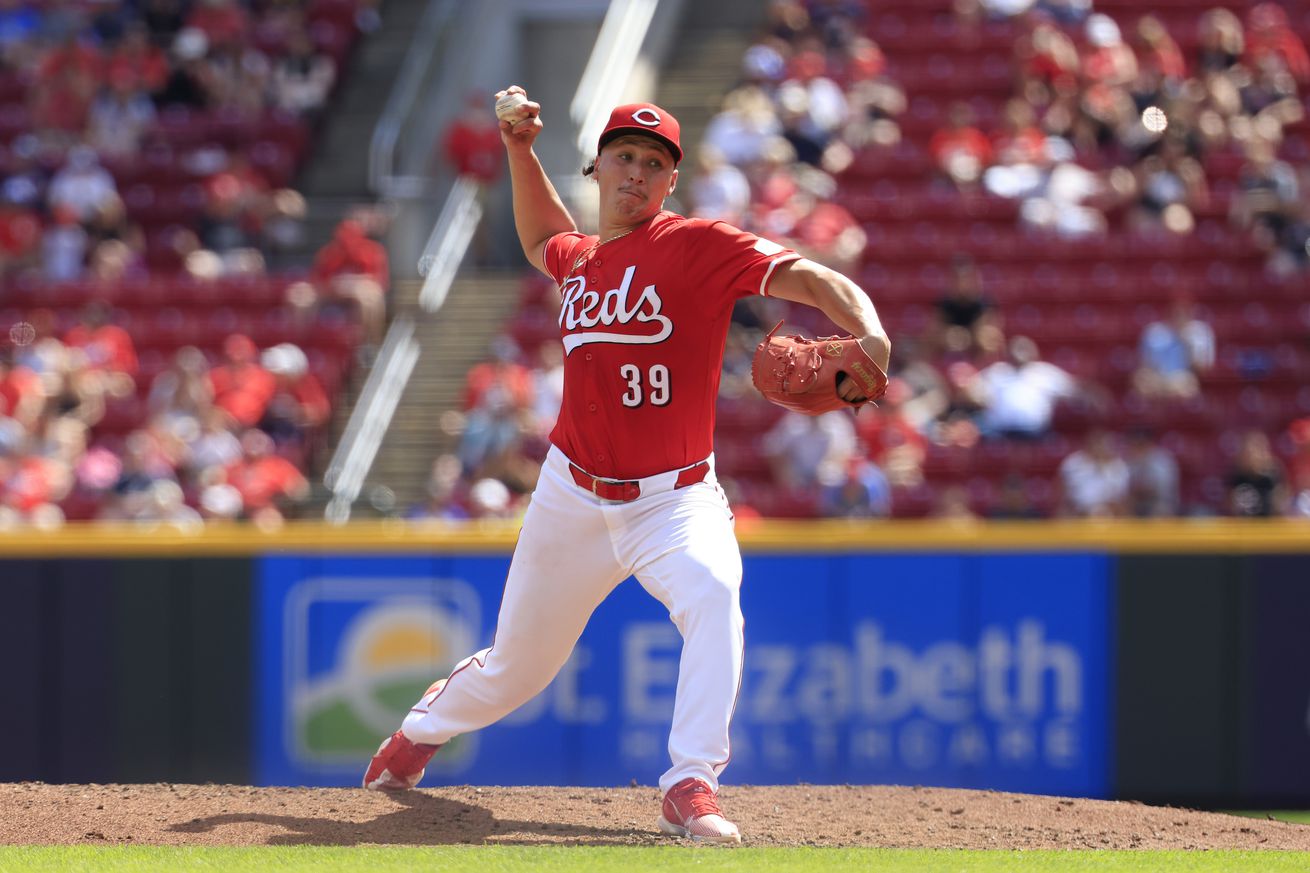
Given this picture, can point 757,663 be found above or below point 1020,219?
below

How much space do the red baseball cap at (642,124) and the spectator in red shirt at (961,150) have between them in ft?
27.5

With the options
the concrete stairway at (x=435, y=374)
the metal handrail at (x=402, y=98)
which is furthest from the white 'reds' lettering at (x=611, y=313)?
the metal handrail at (x=402, y=98)

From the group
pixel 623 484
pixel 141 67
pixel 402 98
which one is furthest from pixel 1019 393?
pixel 141 67

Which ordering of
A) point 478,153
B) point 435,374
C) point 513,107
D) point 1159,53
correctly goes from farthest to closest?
point 478,153 → point 1159,53 → point 435,374 → point 513,107

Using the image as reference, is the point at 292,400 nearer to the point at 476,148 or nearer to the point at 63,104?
the point at 476,148

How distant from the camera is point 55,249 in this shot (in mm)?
13688

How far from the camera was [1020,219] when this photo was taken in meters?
12.8

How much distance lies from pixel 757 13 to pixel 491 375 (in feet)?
20.3

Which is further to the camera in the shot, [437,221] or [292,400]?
[437,221]

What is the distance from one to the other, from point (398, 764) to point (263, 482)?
18.5 ft

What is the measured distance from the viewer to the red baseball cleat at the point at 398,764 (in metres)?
5.67

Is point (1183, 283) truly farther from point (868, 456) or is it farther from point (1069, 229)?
point (868, 456)

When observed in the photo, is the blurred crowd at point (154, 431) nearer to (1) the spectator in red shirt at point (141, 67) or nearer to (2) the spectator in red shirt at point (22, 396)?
(2) the spectator in red shirt at point (22, 396)

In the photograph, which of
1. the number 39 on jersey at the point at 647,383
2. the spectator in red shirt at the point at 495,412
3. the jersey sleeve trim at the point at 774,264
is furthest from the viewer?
the spectator in red shirt at the point at 495,412
